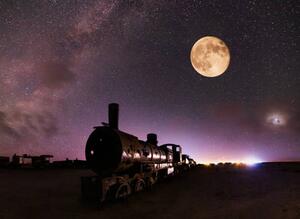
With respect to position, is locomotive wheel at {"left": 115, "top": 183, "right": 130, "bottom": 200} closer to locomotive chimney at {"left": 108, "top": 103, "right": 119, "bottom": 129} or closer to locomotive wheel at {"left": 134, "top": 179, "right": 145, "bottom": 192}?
locomotive wheel at {"left": 134, "top": 179, "right": 145, "bottom": 192}

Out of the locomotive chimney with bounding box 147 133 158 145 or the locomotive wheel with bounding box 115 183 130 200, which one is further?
the locomotive chimney with bounding box 147 133 158 145

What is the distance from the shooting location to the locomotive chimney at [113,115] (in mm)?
12555

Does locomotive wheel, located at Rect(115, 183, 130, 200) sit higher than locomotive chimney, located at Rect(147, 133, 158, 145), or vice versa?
locomotive chimney, located at Rect(147, 133, 158, 145)

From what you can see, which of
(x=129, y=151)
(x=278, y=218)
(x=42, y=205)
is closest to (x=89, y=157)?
(x=129, y=151)

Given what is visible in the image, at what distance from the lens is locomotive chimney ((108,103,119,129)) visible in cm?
1255

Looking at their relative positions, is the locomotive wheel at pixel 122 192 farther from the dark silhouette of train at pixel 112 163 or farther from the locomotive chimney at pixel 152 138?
the locomotive chimney at pixel 152 138

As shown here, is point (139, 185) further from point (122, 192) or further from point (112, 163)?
point (112, 163)

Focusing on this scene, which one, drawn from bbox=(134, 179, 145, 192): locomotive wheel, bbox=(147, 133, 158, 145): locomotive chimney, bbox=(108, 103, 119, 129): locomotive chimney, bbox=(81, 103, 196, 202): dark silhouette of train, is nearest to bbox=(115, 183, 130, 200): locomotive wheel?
bbox=(81, 103, 196, 202): dark silhouette of train

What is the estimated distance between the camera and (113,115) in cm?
1265

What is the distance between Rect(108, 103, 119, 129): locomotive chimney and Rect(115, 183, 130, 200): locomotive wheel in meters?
2.62

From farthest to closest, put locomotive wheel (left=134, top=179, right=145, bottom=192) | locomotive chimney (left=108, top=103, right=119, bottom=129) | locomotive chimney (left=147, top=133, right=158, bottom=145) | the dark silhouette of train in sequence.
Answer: locomotive chimney (left=147, top=133, right=158, bottom=145), locomotive wheel (left=134, top=179, right=145, bottom=192), locomotive chimney (left=108, top=103, right=119, bottom=129), the dark silhouette of train

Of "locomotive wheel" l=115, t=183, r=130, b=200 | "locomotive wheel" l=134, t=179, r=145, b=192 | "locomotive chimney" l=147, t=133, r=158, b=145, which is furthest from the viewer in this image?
"locomotive chimney" l=147, t=133, r=158, b=145

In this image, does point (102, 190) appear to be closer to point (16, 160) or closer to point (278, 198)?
point (278, 198)

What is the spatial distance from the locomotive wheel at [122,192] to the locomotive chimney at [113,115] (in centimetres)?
262
